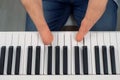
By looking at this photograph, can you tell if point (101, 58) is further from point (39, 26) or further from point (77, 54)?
point (39, 26)

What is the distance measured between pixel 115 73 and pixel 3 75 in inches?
13.3

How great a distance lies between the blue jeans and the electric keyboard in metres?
0.20

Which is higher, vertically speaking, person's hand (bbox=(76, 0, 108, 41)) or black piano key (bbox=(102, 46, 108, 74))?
person's hand (bbox=(76, 0, 108, 41))

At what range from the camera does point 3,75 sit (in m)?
0.90

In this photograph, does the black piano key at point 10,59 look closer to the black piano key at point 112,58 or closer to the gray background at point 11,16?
the black piano key at point 112,58

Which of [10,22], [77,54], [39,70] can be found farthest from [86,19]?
[10,22]

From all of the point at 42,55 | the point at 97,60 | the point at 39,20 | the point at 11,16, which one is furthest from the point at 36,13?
the point at 11,16

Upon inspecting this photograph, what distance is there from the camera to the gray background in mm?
1547

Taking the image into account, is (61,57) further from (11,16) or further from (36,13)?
(11,16)

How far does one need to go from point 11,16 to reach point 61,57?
73cm

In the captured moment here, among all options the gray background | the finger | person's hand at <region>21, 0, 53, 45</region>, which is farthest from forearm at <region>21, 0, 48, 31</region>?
the gray background

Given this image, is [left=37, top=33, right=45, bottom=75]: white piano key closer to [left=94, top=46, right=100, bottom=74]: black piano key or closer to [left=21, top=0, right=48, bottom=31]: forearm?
[left=21, top=0, right=48, bottom=31]: forearm

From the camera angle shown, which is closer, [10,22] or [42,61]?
[42,61]

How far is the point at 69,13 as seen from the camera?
1.20 m
